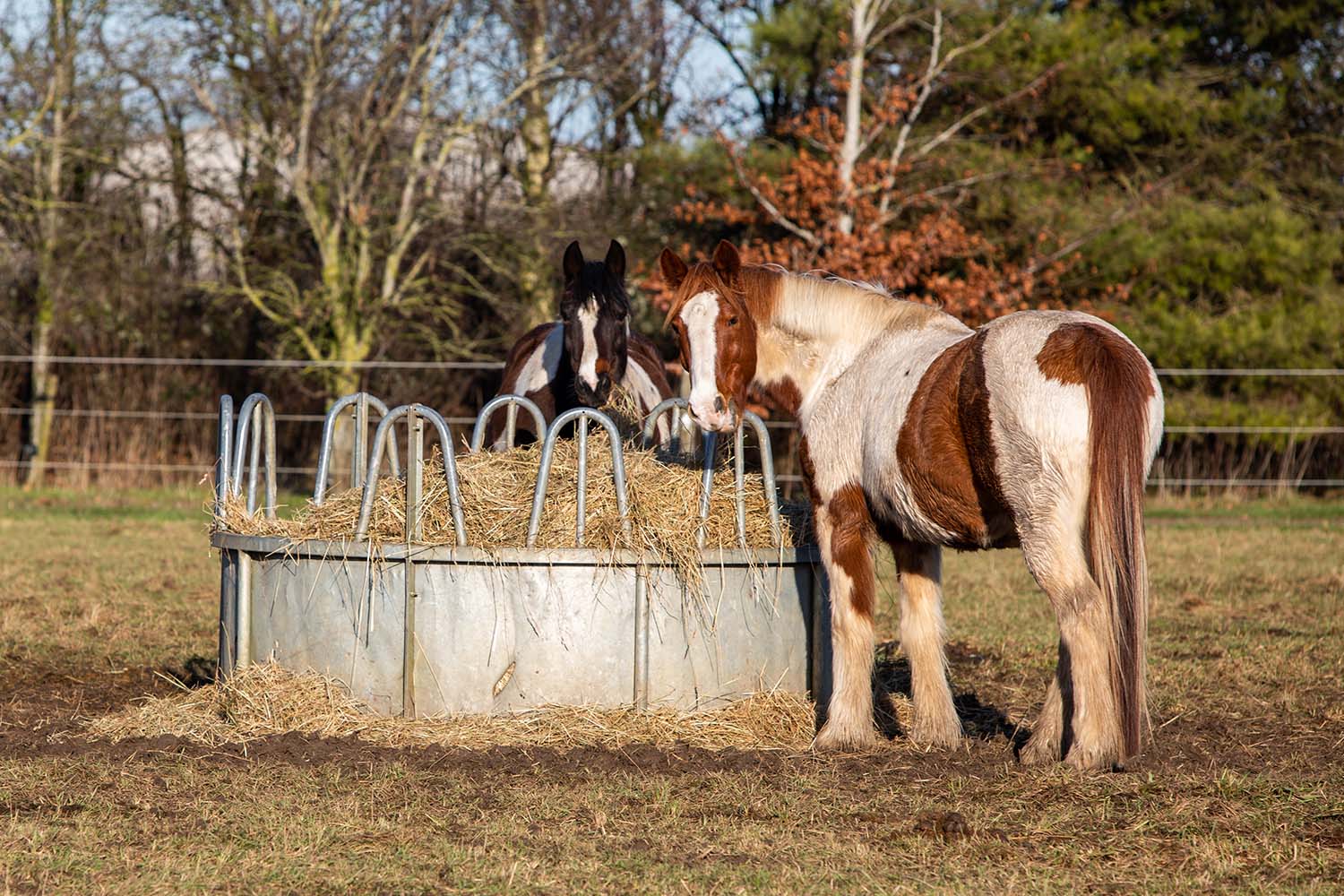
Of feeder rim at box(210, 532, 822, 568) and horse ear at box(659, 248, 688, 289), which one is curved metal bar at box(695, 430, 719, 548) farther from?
horse ear at box(659, 248, 688, 289)

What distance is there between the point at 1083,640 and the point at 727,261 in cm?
186

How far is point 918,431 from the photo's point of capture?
4.57 m

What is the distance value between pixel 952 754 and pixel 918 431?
118cm

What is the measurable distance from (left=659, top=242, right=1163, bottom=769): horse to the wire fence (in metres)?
10.2

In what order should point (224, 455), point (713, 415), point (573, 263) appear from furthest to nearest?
point (573, 263), point (224, 455), point (713, 415)

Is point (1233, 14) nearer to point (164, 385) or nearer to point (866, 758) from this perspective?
point (164, 385)

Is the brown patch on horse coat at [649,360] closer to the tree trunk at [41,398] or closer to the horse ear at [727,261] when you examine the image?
the horse ear at [727,261]

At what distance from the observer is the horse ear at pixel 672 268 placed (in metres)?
5.05

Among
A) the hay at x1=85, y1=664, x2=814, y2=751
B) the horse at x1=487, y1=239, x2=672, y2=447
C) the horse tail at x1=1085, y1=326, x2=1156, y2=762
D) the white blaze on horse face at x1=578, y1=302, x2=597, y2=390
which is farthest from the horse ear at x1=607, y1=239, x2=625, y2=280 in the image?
the horse tail at x1=1085, y1=326, x2=1156, y2=762

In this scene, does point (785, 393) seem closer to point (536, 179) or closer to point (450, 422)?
point (450, 422)

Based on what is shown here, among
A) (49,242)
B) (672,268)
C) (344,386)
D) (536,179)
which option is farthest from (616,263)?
(49,242)

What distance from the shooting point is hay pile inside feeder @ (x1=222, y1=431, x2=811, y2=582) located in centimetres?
510

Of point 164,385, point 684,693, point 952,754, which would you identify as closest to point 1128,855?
point 952,754

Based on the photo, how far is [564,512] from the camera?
5184mm
